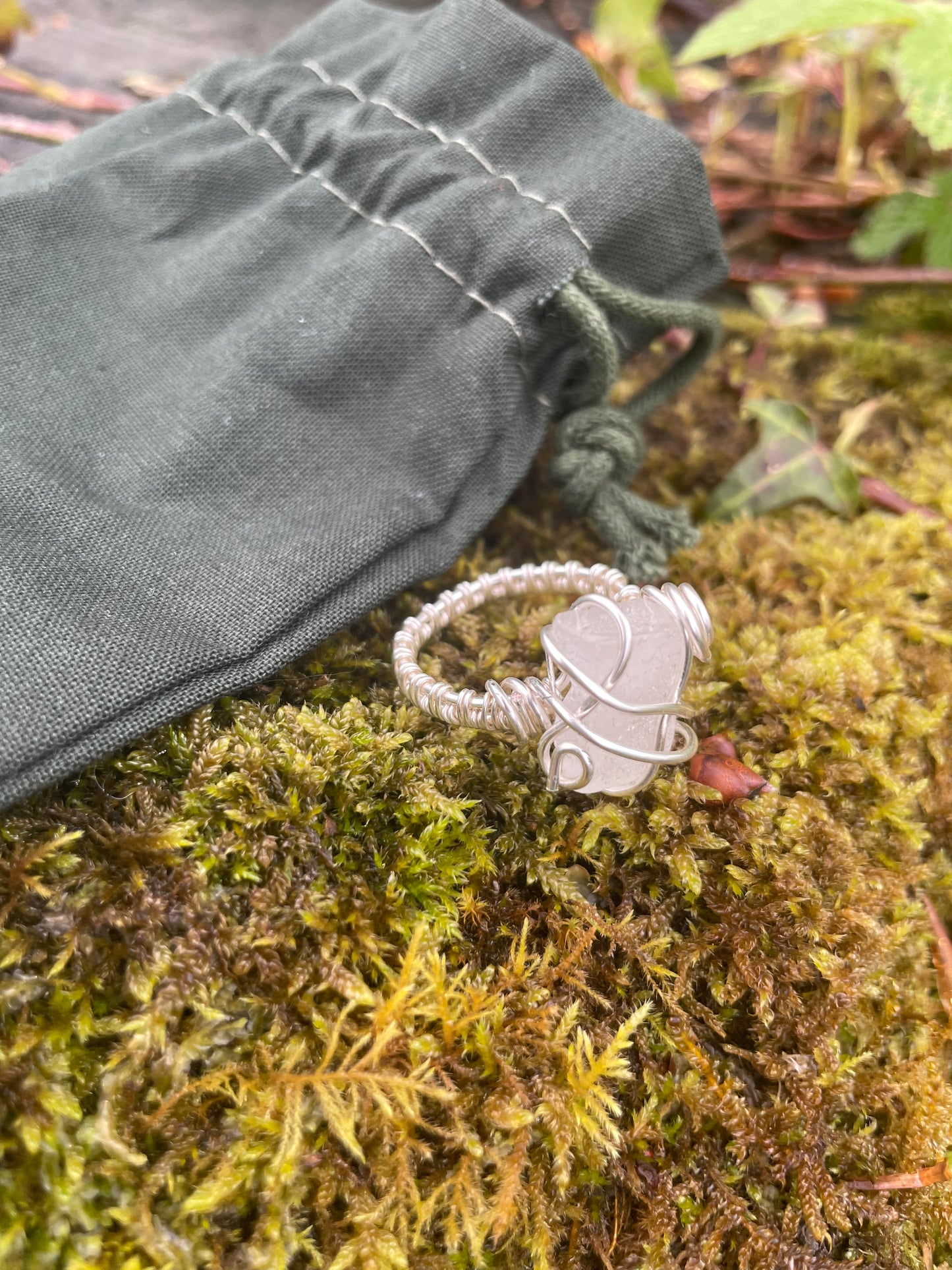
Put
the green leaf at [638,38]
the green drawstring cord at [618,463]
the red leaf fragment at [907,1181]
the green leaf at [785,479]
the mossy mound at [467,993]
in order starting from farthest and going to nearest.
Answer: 1. the green leaf at [638,38]
2. the green leaf at [785,479]
3. the green drawstring cord at [618,463]
4. the red leaf fragment at [907,1181]
5. the mossy mound at [467,993]

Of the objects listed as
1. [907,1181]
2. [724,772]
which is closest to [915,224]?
[724,772]

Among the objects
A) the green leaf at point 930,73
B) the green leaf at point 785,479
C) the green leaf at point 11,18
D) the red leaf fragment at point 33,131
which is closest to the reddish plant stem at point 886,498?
the green leaf at point 785,479

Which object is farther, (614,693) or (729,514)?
(729,514)

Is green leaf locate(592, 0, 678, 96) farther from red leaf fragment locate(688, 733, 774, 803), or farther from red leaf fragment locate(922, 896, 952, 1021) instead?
red leaf fragment locate(922, 896, 952, 1021)

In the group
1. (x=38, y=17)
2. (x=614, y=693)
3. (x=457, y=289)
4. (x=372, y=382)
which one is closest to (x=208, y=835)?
(x=614, y=693)

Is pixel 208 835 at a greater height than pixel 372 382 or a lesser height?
lesser

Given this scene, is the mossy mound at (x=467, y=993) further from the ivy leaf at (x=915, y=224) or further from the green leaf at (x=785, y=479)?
the ivy leaf at (x=915, y=224)

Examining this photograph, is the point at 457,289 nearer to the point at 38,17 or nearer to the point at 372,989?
the point at 372,989
